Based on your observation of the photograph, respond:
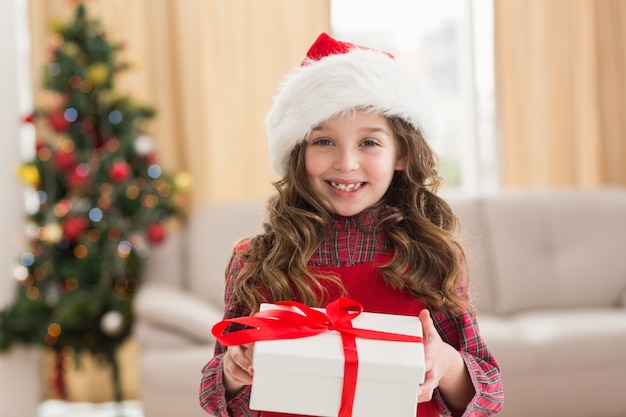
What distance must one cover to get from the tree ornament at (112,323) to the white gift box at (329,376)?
7.39 feet

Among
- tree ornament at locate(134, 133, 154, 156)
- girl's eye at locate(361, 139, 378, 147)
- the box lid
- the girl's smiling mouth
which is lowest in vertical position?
the box lid

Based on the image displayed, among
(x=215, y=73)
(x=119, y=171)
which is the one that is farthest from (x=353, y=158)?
(x=215, y=73)

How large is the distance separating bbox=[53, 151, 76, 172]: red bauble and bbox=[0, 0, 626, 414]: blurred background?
13.8 inches

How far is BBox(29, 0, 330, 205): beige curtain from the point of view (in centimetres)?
405

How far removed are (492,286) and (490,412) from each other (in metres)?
→ 2.40

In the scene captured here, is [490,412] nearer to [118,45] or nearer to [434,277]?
[434,277]

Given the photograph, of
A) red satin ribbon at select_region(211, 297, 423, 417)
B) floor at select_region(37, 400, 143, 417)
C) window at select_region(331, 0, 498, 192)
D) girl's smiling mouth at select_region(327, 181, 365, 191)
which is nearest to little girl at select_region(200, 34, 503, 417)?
→ girl's smiling mouth at select_region(327, 181, 365, 191)

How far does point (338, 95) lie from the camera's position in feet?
4.60

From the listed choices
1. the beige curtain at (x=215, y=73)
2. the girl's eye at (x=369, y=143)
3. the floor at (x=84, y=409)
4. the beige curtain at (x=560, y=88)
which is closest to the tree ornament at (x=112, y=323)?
the floor at (x=84, y=409)

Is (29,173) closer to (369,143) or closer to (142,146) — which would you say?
(142,146)

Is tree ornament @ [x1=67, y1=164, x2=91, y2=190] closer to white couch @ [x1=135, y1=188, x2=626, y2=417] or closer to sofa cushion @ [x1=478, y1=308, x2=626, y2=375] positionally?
white couch @ [x1=135, y1=188, x2=626, y2=417]

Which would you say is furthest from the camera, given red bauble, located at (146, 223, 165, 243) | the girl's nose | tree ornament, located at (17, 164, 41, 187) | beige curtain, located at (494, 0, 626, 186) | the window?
the window

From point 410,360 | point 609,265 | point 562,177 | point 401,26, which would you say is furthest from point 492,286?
point 410,360

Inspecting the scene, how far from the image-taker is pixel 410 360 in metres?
1.17
